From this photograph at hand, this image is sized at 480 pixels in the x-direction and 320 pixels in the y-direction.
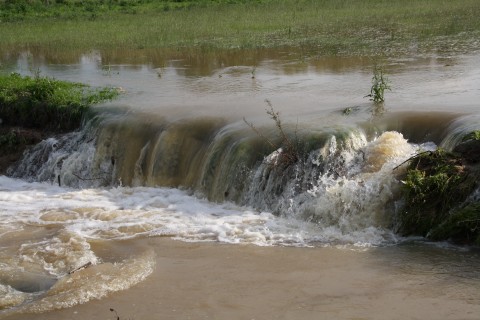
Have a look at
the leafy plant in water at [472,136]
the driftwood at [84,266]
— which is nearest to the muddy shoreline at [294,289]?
the driftwood at [84,266]

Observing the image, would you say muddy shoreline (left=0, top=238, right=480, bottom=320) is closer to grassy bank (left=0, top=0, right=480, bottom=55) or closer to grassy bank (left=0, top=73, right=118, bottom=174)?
grassy bank (left=0, top=73, right=118, bottom=174)

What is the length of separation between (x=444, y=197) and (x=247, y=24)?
15.8m

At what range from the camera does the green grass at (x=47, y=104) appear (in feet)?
39.4

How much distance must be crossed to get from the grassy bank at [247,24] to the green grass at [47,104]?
613cm

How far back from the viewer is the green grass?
1200 cm

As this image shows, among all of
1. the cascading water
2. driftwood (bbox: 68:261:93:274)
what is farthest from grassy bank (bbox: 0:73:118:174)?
driftwood (bbox: 68:261:93:274)

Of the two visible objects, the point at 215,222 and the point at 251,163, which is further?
the point at 251,163

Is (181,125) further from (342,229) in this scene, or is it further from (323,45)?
(323,45)

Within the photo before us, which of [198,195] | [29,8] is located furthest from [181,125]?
[29,8]

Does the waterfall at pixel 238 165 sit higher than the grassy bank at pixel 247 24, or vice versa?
the grassy bank at pixel 247 24

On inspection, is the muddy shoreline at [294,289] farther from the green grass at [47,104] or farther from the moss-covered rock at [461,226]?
the green grass at [47,104]

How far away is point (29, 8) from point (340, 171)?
923 inches

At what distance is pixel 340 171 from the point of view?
8438 millimetres

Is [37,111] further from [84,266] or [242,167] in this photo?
[84,266]
